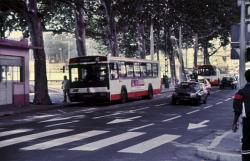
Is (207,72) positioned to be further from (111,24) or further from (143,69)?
(143,69)

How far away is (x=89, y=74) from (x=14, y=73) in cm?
416

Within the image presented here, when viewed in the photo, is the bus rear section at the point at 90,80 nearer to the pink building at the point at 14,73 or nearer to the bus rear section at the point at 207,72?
the pink building at the point at 14,73

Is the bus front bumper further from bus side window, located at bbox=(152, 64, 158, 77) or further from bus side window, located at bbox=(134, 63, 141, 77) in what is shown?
bus side window, located at bbox=(152, 64, 158, 77)

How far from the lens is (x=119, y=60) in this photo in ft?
106

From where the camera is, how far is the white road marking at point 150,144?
41.8 ft

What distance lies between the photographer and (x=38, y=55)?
98.9 ft

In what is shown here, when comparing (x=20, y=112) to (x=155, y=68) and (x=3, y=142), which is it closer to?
(x=3, y=142)

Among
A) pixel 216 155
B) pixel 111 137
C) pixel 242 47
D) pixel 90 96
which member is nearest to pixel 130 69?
pixel 90 96

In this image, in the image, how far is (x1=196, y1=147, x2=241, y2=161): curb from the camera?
11.0 m

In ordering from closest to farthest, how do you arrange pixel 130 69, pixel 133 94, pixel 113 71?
1. pixel 113 71
2. pixel 130 69
3. pixel 133 94

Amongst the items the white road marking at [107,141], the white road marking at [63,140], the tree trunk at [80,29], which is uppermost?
the tree trunk at [80,29]

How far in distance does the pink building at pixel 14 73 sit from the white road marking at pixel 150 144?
1450cm

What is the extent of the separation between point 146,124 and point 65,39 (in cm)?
13904

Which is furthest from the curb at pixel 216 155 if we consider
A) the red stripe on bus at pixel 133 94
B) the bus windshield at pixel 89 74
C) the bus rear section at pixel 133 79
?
the red stripe on bus at pixel 133 94
